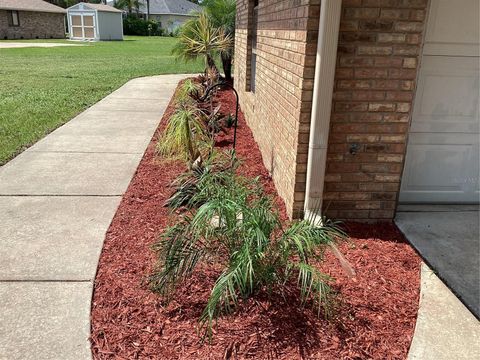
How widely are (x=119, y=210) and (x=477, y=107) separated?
3644 millimetres

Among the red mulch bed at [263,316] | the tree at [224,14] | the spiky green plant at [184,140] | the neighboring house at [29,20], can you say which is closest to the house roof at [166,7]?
the neighboring house at [29,20]

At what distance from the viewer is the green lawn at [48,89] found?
780 cm

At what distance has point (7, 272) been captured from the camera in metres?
3.32

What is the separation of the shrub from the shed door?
39.2 feet

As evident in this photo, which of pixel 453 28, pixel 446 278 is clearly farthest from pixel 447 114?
pixel 446 278

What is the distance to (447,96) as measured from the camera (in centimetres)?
414

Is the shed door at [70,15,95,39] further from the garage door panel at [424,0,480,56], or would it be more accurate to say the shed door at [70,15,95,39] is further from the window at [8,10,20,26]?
the garage door panel at [424,0,480,56]

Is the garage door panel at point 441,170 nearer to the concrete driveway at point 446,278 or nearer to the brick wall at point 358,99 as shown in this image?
the concrete driveway at point 446,278

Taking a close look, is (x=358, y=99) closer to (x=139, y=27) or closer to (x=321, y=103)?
(x=321, y=103)

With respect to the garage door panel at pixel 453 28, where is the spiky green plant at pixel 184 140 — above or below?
below

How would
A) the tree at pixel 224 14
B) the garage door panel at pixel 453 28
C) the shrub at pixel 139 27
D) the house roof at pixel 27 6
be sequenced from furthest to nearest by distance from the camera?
1. the shrub at pixel 139 27
2. the house roof at pixel 27 6
3. the tree at pixel 224 14
4. the garage door panel at pixel 453 28

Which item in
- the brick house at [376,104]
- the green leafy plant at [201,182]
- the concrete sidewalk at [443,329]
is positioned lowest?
the concrete sidewalk at [443,329]

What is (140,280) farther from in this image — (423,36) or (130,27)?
(130,27)

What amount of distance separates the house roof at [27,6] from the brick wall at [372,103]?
4547 centimetres
